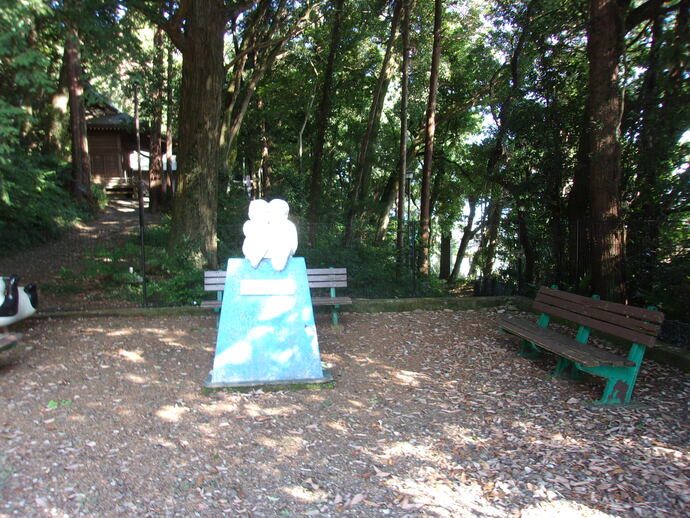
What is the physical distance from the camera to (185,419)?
4152mm

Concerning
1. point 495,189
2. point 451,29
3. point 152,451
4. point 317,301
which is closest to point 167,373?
point 152,451

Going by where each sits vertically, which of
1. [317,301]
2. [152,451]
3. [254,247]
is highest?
[254,247]

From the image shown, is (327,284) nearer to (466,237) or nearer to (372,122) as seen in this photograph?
(372,122)

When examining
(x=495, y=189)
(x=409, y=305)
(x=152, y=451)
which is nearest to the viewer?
(x=152, y=451)

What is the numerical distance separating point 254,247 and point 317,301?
7.47 ft

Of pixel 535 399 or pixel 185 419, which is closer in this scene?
pixel 185 419

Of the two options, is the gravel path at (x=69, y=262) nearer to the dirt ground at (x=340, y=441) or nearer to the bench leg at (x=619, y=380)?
the dirt ground at (x=340, y=441)

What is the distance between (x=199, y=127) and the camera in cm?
880

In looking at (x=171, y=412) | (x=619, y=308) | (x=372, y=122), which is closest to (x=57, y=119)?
(x=372, y=122)

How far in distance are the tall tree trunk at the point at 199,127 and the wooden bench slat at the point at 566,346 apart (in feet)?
17.0

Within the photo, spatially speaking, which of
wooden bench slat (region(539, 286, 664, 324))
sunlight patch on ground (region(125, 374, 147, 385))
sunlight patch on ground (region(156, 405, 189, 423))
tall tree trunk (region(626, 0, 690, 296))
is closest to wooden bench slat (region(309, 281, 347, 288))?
wooden bench slat (region(539, 286, 664, 324))

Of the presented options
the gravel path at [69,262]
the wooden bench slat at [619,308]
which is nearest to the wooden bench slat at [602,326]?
the wooden bench slat at [619,308]

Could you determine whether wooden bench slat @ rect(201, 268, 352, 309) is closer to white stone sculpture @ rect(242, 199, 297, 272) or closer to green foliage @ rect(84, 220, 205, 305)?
green foliage @ rect(84, 220, 205, 305)

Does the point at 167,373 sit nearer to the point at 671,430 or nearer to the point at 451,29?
the point at 671,430
